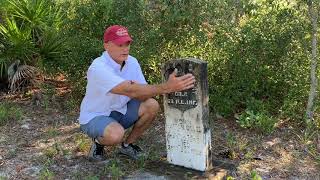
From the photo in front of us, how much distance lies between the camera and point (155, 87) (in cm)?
444

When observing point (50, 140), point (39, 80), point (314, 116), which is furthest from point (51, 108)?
point (314, 116)

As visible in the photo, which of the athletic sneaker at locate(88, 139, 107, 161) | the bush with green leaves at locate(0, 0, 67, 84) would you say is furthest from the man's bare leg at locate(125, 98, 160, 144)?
the bush with green leaves at locate(0, 0, 67, 84)

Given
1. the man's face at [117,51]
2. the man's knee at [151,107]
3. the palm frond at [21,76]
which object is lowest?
the man's knee at [151,107]

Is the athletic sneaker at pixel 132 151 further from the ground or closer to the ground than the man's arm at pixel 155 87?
closer to the ground

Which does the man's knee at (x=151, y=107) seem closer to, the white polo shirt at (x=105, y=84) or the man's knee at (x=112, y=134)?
the white polo shirt at (x=105, y=84)

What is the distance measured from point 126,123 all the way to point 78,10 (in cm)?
237

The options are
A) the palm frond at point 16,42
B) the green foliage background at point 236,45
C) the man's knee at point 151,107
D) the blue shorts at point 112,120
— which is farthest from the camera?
the palm frond at point 16,42

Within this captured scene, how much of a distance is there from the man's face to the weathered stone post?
16.2 inches

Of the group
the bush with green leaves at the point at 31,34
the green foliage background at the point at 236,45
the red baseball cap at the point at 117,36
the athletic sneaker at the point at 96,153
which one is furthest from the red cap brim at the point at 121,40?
the bush with green leaves at the point at 31,34

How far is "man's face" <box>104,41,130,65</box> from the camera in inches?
185

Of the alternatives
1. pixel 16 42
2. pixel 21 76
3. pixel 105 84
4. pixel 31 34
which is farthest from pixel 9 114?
pixel 105 84

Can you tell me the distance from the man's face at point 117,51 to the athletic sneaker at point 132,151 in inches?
39.2

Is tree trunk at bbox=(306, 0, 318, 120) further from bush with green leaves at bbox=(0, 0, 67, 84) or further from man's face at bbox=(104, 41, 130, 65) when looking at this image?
bush with green leaves at bbox=(0, 0, 67, 84)

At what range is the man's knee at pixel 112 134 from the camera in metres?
4.68
